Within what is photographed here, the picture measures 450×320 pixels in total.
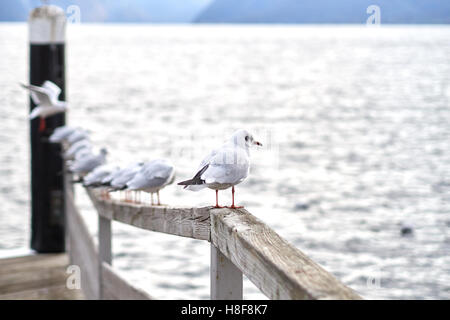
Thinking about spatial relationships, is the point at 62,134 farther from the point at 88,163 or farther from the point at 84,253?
the point at 84,253

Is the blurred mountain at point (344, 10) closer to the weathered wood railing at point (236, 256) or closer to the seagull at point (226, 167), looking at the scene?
the weathered wood railing at point (236, 256)

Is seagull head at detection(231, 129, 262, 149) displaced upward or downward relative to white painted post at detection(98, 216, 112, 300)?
upward

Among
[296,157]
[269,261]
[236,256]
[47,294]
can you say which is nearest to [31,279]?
[47,294]

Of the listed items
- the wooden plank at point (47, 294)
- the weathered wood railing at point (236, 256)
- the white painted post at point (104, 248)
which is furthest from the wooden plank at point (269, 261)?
the wooden plank at point (47, 294)

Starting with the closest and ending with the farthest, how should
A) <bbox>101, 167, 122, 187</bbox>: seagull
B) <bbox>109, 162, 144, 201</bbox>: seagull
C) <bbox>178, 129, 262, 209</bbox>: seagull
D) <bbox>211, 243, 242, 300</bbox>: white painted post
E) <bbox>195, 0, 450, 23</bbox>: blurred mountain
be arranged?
<bbox>211, 243, 242, 300</bbox>: white painted post < <bbox>178, 129, 262, 209</bbox>: seagull < <bbox>109, 162, 144, 201</bbox>: seagull < <bbox>101, 167, 122, 187</bbox>: seagull < <bbox>195, 0, 450, 23</bbox>: blurred mountain

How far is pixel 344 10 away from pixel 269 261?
236 feet

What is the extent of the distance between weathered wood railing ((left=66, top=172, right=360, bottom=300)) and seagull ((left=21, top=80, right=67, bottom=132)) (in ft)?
9.15

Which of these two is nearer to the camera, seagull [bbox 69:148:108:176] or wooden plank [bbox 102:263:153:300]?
wooden plank [bbox 102:263:153:300]

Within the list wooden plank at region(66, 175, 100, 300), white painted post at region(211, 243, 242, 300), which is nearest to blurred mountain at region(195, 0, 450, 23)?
wooden plank at region(66, 175, 100, 300)

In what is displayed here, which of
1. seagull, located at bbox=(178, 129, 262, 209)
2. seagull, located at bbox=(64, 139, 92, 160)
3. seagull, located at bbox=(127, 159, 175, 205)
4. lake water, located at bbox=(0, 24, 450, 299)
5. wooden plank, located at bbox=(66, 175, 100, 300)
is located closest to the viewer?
seagull, located at bbox=(178, 129, 262, 209)

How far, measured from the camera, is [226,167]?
8.97ft

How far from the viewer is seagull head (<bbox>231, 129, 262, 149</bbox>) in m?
2.81

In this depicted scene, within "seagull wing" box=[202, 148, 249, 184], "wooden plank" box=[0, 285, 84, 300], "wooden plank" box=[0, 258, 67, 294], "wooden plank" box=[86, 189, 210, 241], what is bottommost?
"wooden plank" box=[0, 285, 84, 300]

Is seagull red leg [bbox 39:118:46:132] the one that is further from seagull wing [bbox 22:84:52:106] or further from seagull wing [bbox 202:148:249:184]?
seagull wing [bbox 202:148:249:184]
